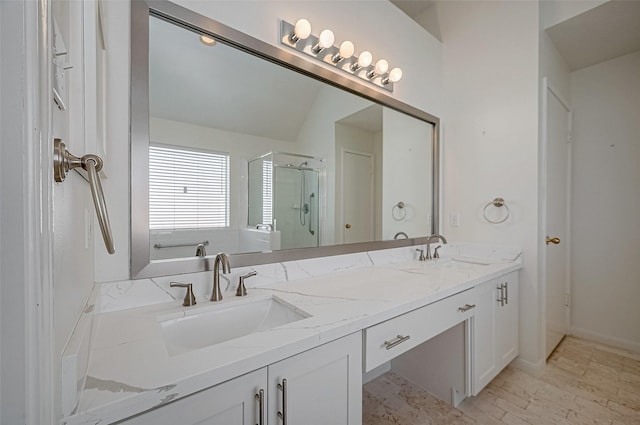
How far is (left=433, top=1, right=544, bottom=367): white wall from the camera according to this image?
201 cm

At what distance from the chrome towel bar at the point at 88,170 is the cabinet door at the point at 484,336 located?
1.74 meters

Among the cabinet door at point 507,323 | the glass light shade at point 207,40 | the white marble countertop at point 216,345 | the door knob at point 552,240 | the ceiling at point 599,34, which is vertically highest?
the ceiling at point 599,34

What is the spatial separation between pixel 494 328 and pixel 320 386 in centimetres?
143

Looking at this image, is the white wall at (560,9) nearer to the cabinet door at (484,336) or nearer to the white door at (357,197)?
the white door at (357,197)

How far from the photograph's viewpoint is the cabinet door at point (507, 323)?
5.97ft

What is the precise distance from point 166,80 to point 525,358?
2777mm

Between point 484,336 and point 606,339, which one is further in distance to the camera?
point 606,339

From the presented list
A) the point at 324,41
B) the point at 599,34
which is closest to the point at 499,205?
the point at 599,34

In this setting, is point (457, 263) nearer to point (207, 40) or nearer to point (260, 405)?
point (260, 405)

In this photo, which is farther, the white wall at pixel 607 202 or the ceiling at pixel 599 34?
the white wall at pixel 607 202

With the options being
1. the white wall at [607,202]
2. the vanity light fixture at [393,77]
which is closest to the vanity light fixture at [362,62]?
the vanity light fixture at [393,77]

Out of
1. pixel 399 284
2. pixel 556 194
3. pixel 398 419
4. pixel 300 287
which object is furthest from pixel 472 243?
pixel 300 287

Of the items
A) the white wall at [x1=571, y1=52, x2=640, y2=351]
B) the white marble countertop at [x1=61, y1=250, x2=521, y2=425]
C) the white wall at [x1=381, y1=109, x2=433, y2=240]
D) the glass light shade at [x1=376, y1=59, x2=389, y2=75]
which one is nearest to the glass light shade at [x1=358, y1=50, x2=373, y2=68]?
the glass light shade at [x1=376, y1=59, x2=389, y2=75]

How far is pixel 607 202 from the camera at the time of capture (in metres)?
2.43
